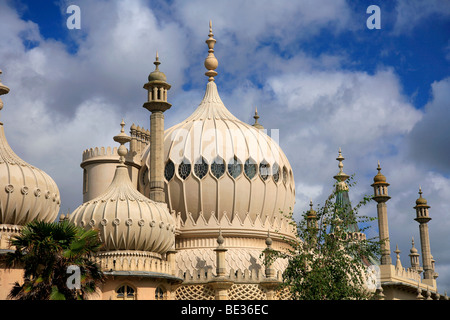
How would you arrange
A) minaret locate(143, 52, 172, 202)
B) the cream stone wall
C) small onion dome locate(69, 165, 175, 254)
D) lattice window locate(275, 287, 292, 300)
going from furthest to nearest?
1. minaret locate(143, 52, 172, 202)
2. lattice window locate(275, 287, 292, 300)
3. small onion dome locate(69, 165, 175, 254)
4. the cream stone wall

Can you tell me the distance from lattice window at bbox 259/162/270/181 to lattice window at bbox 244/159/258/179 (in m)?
0.36

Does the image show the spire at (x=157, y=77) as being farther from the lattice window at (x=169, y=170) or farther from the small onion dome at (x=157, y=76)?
the lattice window at (x=169, y=170)

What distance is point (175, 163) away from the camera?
3559 cm

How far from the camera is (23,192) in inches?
1053

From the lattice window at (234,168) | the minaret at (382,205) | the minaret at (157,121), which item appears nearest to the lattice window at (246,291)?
the minaret at (157,121)

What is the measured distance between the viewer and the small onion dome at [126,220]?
28.0 m

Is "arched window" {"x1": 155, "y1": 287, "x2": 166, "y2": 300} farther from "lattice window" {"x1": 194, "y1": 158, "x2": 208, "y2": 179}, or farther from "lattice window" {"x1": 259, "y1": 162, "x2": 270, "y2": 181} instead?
"lattice window" {"x1": 259, "y1": 162, "x2": 270, "y2": 181}

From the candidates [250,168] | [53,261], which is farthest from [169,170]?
[53,261]

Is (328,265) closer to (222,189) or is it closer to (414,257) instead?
(222,189)

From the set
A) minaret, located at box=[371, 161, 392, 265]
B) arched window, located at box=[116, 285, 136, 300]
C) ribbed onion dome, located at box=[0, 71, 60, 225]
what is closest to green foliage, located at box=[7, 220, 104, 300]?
ribbed onion dome, located at box=[0, 71, 60, 225]

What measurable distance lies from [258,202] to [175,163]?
4.30 meters

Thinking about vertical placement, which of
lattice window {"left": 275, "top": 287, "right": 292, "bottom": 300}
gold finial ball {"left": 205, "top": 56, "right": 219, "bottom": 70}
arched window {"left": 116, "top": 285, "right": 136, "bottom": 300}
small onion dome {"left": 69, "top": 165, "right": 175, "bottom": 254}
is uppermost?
gold finial ball {"left": 205, "top": 56, "right": 219, "bottom": 70}

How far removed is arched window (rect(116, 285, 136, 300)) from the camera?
1072 inches

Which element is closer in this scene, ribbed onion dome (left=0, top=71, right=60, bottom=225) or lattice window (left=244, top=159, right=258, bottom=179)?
ribbed onion dome (left=0, top=71, right=60, bottom=225)
